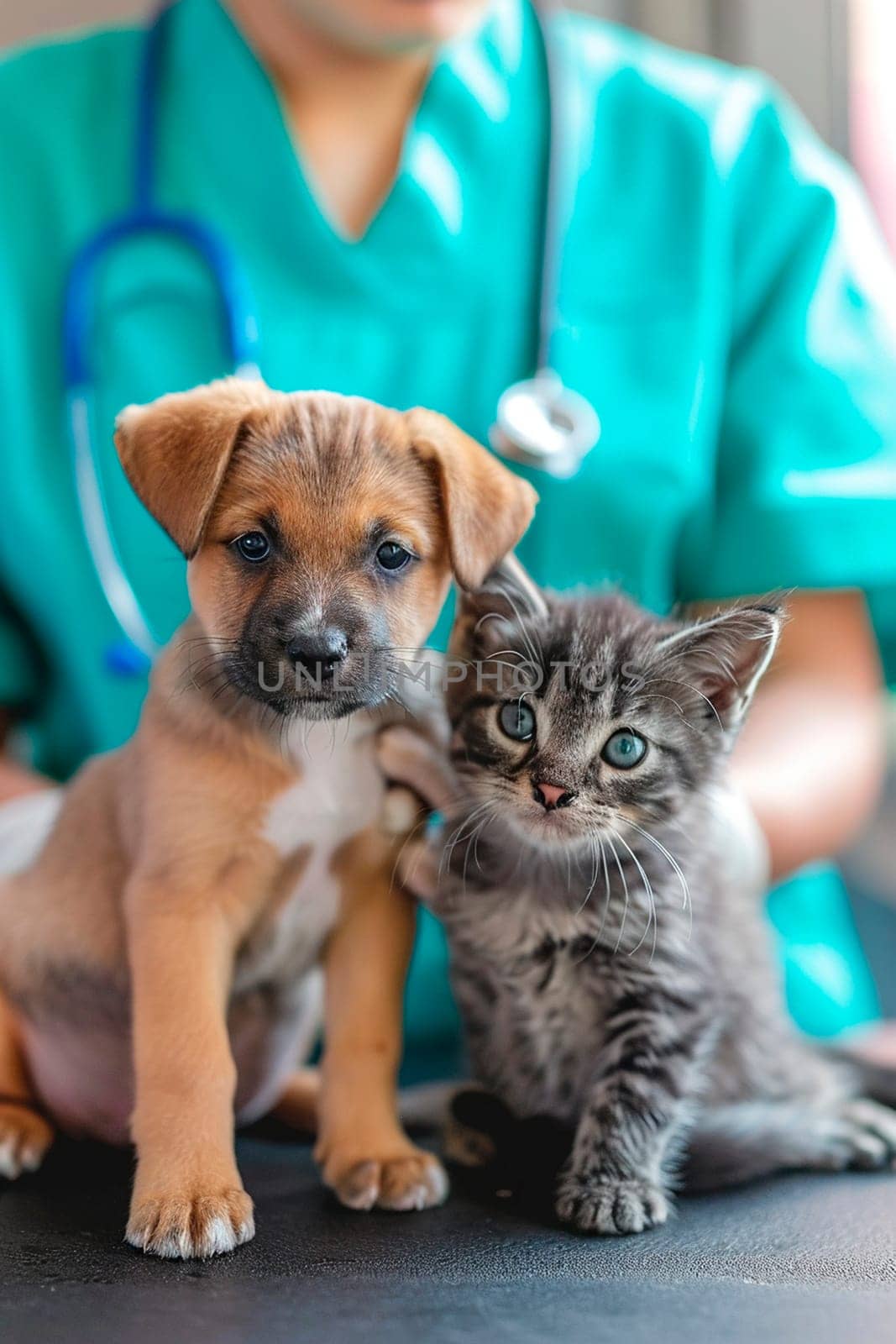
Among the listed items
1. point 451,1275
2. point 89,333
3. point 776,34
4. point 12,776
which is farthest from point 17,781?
point 776,34

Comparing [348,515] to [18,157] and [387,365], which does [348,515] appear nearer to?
[387,365]

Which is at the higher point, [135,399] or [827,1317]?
[135,399]

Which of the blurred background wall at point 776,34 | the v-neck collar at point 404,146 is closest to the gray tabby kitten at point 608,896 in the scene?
the v-neck collar at point 404,146

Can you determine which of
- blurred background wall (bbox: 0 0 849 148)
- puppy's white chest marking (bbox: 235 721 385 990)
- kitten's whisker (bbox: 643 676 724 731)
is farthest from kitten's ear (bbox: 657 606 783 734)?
blurred background wall (bbox: 0 0 849 148)

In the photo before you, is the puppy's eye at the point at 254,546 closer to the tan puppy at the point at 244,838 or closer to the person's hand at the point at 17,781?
the tan puppy at the point at 244,838

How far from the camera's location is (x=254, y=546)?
0.81 m

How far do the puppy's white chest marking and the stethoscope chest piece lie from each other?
29cm

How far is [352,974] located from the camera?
0.96 meters

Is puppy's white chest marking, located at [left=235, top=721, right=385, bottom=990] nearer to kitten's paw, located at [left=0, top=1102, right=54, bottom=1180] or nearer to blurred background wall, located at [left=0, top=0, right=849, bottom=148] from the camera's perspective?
kitten's paw, located at [left=0, top=1102, right=54, bottom=1180]

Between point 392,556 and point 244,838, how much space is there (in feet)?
0.77

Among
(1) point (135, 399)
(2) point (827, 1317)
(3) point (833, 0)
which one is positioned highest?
(3) point (833, 0)

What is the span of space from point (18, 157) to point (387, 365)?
0.55m

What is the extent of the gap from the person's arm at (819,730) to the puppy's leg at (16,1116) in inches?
28.9

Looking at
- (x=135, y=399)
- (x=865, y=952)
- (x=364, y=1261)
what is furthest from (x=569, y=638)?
(x=865, y=952)
